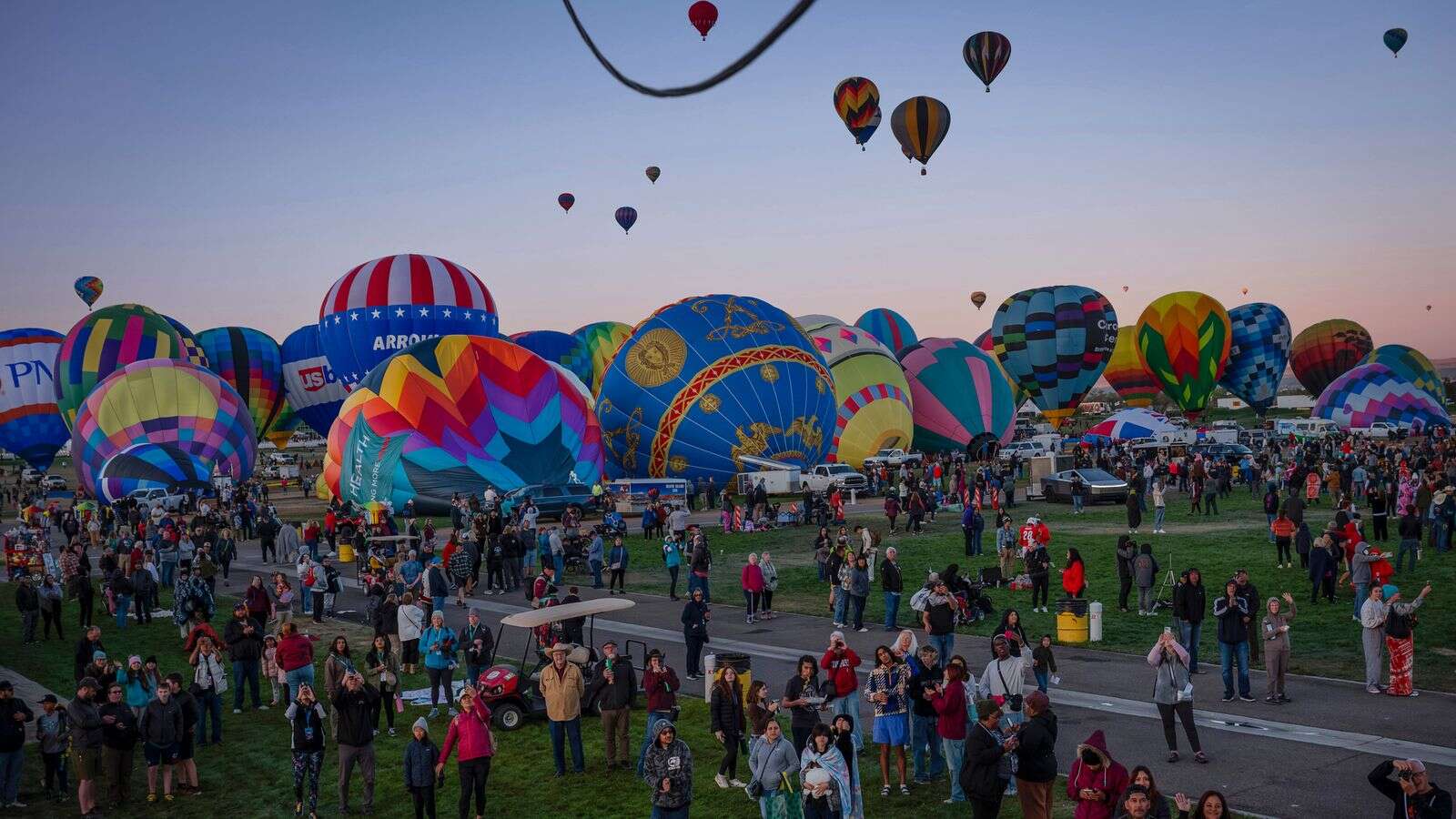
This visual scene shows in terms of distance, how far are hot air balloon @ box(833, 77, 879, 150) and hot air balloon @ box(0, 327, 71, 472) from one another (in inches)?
1622

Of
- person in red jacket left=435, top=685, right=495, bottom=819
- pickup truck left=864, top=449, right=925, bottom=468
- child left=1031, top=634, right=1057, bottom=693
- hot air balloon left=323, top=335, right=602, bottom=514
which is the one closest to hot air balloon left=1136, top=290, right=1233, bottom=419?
pickup truck left=864, top=449, right=925, bottom=468

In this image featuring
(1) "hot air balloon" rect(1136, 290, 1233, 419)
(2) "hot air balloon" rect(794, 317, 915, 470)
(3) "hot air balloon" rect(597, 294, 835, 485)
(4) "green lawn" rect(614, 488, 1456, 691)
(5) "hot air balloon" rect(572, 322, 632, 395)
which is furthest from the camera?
(5) "hot air balloon" rect(572, 322, 632, 395)

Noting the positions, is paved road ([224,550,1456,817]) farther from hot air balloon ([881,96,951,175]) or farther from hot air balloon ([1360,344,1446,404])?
hot air balloon ([1360,344,1446,404])

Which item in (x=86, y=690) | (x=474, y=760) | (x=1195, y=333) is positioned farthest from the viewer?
(x=1195, y=333)

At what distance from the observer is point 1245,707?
46.6 ft

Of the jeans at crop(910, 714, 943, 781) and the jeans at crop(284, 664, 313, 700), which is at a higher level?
the jeans at crop(284, 664, 313, 700)

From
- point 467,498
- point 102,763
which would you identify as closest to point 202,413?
point 467,498

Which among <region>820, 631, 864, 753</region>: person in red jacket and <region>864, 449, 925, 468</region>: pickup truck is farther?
<region>864, 449, 925, 468</region>: pickup truck

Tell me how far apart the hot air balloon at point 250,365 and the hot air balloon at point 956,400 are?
34.2 m

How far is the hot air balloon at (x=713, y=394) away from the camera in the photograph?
43812 mm

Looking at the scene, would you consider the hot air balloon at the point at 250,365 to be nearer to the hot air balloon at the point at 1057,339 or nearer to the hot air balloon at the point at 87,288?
the hot air balloon at the point at 87,288

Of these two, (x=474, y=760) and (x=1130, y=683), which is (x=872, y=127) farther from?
(x=474, y=760)

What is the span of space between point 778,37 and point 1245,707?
11.4 m

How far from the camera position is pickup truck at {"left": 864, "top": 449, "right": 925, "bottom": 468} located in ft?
175
